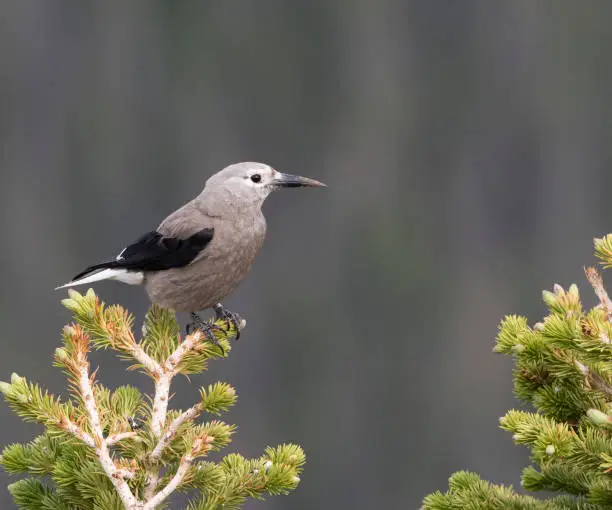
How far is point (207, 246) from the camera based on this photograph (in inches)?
125

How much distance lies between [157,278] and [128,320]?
2.80ft

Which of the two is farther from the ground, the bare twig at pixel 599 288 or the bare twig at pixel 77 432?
the bare twig at pixel 599 288

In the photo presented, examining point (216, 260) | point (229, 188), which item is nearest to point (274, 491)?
point (216, 260)

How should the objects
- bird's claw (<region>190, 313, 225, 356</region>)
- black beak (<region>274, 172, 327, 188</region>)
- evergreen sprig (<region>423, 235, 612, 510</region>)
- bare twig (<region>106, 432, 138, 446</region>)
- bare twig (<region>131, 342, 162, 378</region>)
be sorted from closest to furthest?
evergreen sprig (<region>423, 235, 612, 510</region>)
bare twig (<region>106, 432, 138, 446</region>)
bare twig (<region>131, 342, 162, 378</region>)
bird's claw (<region>190, 313, 225, 356</region>)
black beak (<region>274, 172, 327, 188</region>)

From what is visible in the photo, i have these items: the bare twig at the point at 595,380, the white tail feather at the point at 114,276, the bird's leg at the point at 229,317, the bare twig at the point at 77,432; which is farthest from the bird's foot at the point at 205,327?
the bare twig at the point at 595,380

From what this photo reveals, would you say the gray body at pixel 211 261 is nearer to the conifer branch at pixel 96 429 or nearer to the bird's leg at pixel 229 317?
the bird's leg at pixel 229 317

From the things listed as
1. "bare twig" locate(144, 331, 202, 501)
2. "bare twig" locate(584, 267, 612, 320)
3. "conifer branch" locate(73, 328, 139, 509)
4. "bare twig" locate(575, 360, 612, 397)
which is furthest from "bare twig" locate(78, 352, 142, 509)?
"bare twig" locate(584, 267, 612, 320)

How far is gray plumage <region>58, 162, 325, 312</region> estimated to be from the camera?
3.15m

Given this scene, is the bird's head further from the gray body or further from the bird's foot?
the bird's foot

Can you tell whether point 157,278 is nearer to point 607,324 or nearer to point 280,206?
point 607,324

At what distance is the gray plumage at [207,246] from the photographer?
315 centimetres

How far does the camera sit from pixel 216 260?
10.3ft

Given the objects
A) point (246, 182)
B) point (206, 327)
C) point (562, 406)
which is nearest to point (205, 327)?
point (206, 327)

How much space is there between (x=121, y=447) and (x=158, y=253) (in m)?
1.20
